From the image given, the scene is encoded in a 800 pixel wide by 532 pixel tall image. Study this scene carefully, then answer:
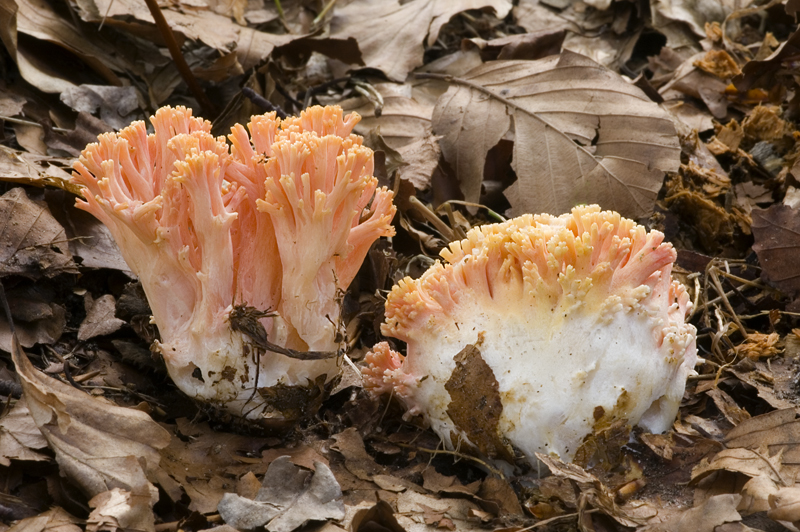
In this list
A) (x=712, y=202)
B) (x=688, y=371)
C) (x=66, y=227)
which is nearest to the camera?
(x=688, y=371)

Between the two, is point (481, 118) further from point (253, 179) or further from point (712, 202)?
point (253, 179)

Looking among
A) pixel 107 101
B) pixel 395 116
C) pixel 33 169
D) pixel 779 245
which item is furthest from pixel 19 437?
pixel 779 245

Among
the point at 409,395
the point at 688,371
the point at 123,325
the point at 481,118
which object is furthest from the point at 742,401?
the point at 123,325

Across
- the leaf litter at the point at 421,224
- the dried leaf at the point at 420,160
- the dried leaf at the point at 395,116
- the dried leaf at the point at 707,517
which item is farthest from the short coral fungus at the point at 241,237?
the dried leaf at the point at 395,116

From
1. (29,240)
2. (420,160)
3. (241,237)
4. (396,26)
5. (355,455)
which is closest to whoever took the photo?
(355,455)

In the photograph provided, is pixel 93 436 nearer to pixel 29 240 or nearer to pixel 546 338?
pixel 29 240

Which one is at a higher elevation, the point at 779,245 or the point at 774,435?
the point at 779,245

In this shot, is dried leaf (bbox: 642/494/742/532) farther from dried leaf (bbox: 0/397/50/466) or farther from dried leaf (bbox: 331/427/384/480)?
dried leaf (bbox: 0/397/50/466)
